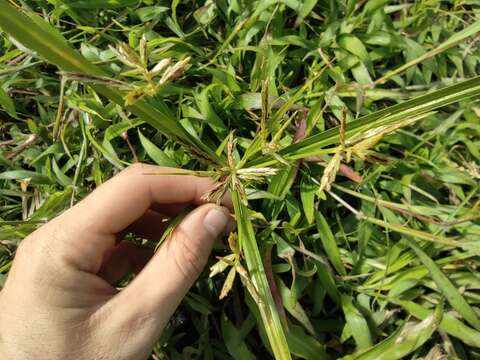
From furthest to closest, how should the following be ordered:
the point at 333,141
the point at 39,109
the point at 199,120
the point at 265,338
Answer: the point at 39,109
the point at 199,120
the point at 265,338
the point at 333,141

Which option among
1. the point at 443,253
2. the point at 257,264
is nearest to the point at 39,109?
the point at 257,264

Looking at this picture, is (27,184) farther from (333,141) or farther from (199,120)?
(333,141)

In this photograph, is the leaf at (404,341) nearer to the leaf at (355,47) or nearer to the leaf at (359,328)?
the leaf at (359,328)

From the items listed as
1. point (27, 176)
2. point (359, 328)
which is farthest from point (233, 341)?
point (27, 176)

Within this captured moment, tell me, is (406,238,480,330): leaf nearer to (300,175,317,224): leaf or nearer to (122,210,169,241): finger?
(300,175,317,224): leaf

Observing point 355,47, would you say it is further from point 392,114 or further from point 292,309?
point 292,309
